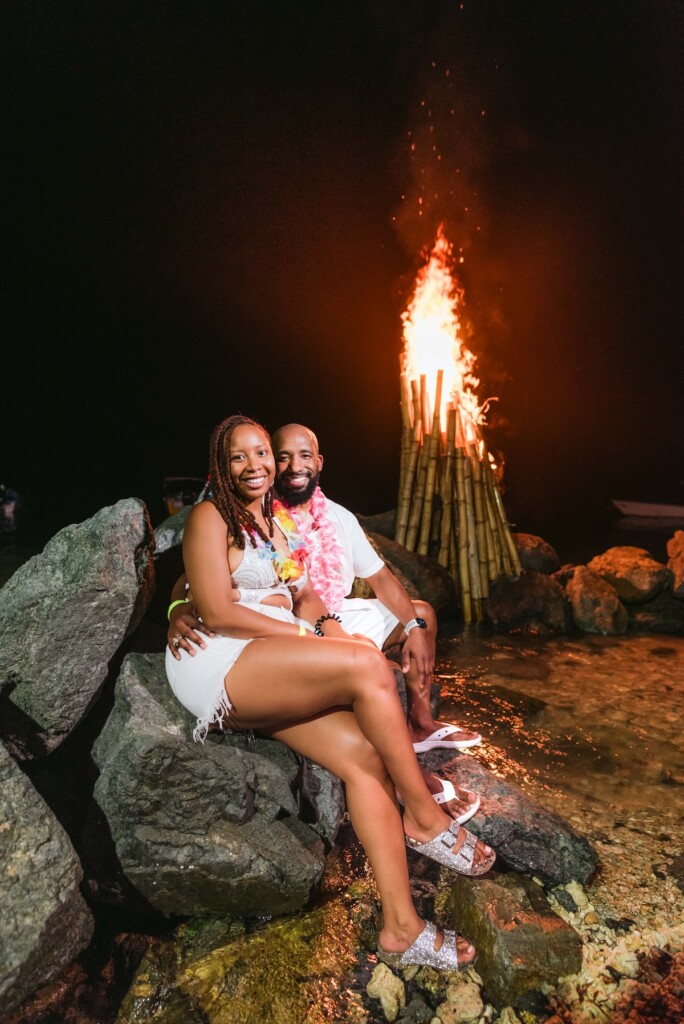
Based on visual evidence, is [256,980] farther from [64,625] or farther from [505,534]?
[505,534]

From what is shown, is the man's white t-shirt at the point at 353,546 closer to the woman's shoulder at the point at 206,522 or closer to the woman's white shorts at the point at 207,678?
the woman's shoulder at the point at 206,522

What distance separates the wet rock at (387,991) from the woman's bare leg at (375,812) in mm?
78

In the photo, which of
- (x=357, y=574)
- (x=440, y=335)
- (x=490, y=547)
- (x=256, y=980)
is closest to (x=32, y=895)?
(x=256, y=980)

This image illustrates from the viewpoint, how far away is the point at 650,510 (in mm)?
12852

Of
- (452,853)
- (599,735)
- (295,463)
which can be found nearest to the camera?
(452,853)

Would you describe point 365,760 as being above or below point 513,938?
above

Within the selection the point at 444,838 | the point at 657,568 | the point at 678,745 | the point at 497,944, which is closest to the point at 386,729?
the point at 444,838

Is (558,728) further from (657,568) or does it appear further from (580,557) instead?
(580,557)

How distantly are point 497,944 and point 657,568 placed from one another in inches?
216

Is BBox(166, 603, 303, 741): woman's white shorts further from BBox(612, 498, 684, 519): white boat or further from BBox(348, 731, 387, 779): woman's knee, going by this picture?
BBox(612, 498, 684, 519): white boat

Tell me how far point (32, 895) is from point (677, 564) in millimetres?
6839

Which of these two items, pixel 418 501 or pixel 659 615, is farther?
pixel 418 501

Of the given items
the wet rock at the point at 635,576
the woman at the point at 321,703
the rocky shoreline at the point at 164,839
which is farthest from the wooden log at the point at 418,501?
the woman at the point at 321,703

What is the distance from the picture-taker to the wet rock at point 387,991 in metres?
2.02
